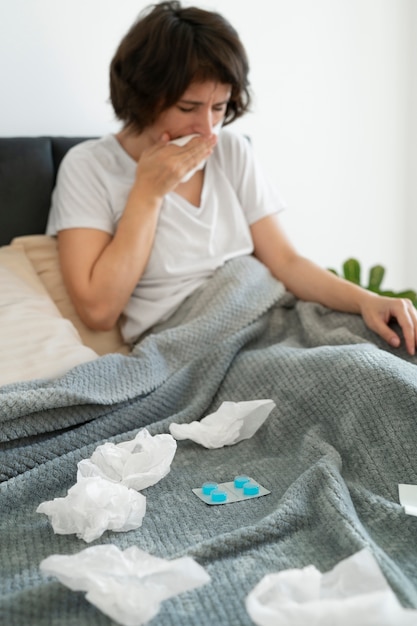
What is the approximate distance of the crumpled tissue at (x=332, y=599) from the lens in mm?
696

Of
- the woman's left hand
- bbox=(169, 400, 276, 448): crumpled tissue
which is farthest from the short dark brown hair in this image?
bbox=(169, 400, 276, 448): crumpled tissue

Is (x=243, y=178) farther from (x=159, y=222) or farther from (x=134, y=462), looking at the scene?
(x=134, y=462)

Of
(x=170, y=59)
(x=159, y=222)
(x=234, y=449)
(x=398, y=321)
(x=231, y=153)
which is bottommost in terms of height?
(x=234, y=449)

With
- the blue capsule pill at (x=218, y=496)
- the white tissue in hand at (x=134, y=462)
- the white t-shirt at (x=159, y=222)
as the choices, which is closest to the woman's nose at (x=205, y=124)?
the white t-shirt at (x=159, y=222)

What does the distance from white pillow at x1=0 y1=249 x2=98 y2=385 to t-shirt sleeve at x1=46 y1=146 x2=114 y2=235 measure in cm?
13

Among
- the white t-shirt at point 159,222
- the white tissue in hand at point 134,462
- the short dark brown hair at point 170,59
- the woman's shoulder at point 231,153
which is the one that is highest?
the short dark brown hair at point 170,59

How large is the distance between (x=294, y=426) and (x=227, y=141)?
0.79 meters

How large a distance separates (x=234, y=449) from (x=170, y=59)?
0.77 m

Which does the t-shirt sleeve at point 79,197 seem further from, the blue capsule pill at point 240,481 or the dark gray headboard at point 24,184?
the blue capsule pill at point 240,481

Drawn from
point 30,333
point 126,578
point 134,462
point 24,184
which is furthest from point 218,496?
point 24,184

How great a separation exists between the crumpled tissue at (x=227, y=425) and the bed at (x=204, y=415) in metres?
0.02

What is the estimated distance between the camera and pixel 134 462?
1.11 m

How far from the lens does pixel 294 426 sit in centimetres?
122

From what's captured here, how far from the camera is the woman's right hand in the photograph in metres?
1.57
